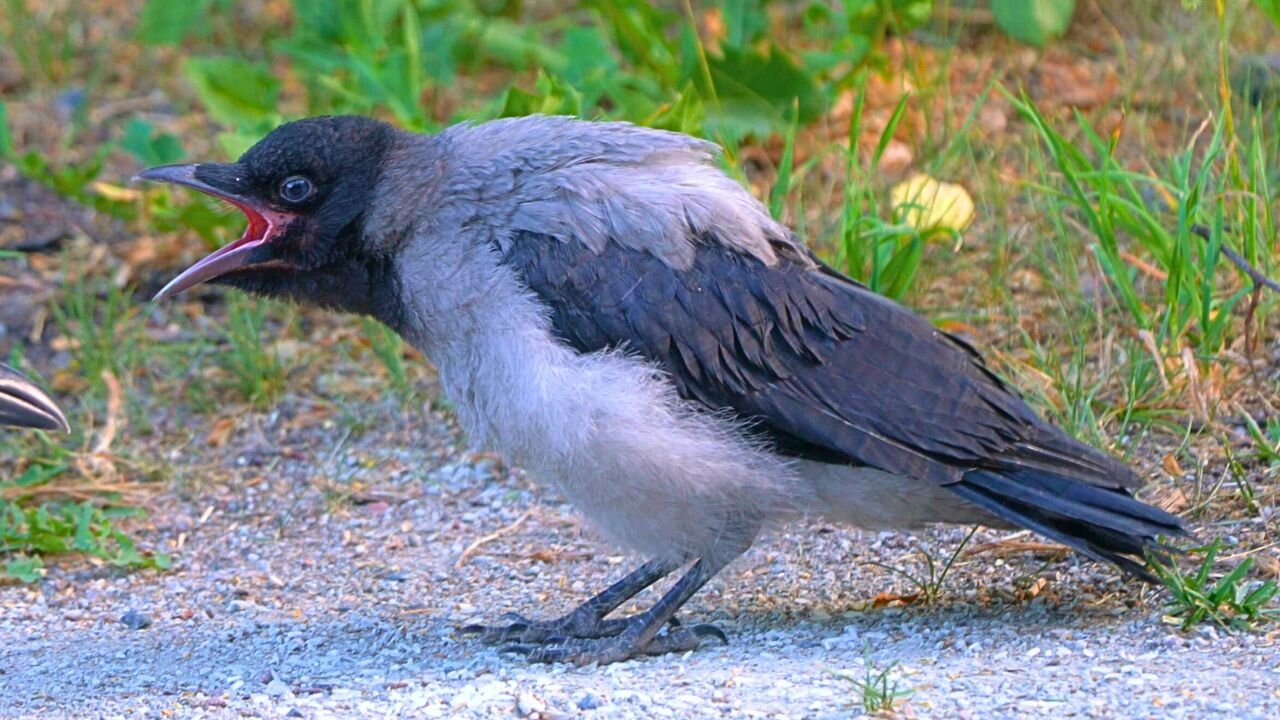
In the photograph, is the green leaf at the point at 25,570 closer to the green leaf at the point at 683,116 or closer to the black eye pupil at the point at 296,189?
the black eye pupil at the point at 296,189

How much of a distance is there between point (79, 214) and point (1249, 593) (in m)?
5.54

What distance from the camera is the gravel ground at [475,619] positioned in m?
3.80

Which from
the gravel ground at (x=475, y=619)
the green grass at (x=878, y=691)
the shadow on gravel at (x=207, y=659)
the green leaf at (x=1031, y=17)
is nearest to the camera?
the green grass at (x=878, y=691)

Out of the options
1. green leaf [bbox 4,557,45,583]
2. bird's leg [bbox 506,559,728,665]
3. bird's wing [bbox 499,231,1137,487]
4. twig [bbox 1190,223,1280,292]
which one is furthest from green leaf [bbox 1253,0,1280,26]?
green leaf [bbox 4,557,45,583]

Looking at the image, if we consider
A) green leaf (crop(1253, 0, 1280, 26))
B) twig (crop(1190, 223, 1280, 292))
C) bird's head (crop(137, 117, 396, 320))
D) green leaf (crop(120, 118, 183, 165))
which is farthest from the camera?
green leaf (crop(120, 118, 183, 165))

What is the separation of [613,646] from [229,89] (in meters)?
3.45

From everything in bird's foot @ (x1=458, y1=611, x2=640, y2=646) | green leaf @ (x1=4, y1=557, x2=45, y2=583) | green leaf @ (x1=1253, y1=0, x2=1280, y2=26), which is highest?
green leaf @ (x1=1253, y1=0, x2=1280, y2=26)

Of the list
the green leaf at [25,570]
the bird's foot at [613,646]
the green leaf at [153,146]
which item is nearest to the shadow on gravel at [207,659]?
the bird's foot at [613,646]

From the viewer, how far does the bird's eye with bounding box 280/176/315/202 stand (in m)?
4.76

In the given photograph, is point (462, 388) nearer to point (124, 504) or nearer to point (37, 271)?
point (124, 504)

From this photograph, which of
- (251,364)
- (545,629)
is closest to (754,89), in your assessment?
(251,364)

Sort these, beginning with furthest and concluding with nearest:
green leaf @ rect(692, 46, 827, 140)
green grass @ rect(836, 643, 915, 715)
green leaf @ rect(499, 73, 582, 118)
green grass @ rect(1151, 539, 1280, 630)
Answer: green leaf @ rect(692, 46, 827, 140) < green leaf @ rect(499, 73, 582, 118) < green grass @ rect(1151, 539, 1280, 630) < green grass @ rect(836, 643, 915, 715)

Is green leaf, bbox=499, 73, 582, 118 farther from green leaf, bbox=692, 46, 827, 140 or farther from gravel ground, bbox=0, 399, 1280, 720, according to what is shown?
gravel ground, bbox=0, 399, 1280, 720

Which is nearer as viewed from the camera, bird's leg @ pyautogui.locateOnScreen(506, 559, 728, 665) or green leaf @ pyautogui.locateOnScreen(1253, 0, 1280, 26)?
bird's leg @ pyautogui.locateOnScreen(506, 559, 728, 665)
